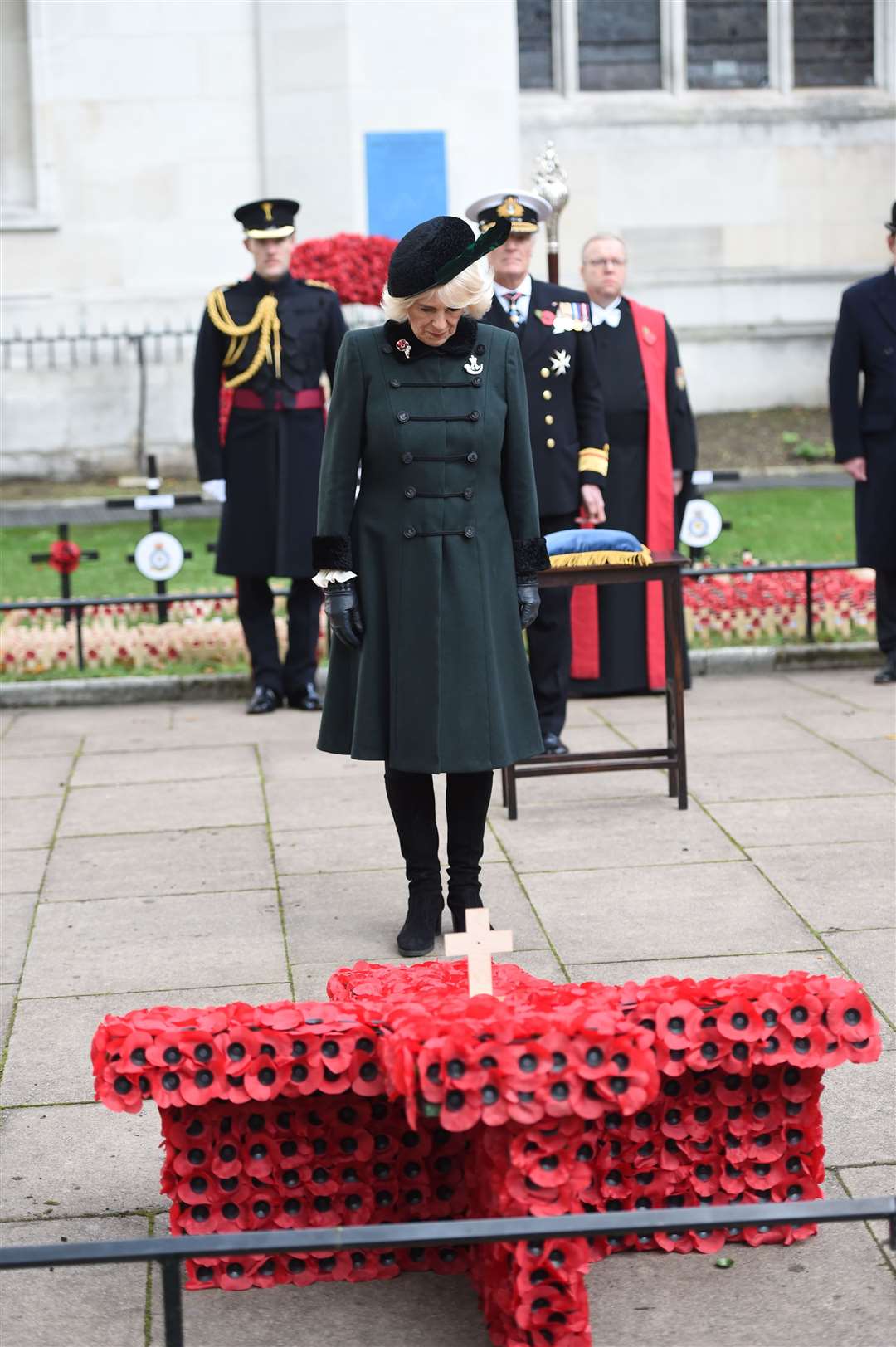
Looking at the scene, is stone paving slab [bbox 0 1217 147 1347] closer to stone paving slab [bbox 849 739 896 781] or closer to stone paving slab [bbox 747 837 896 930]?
stone paving slab [bbox 747 837 896 930]

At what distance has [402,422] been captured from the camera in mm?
4750

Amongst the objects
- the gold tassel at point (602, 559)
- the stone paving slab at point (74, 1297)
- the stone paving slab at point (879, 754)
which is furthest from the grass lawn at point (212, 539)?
the stone paving slab at point (74, 1297)

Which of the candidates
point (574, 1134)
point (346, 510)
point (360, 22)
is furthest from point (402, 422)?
point (360, 22)

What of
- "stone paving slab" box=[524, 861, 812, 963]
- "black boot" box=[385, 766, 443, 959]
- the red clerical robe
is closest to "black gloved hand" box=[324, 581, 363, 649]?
"black boot" box=[385, 766, 443, 959]

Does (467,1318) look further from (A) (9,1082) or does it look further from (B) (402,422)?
(B) (402,422)

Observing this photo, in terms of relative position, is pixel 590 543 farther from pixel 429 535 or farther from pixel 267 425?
pixel 267 425

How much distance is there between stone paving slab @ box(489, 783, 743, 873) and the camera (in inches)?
233

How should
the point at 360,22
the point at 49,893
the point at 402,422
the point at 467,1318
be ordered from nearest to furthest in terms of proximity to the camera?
the point at 467,1318 → the point at 402,422 → the point at 49,893 → the point at 360,22

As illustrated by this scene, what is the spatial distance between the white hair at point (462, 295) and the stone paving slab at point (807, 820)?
7.14 ft

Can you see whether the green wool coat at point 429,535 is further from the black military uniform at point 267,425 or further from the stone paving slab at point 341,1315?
the black military uniform at point 267,425

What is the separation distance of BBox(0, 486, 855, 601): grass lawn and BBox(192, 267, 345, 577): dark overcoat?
2.15 metres

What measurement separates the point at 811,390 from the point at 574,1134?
18.7 metres

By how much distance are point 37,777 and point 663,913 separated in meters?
3.16

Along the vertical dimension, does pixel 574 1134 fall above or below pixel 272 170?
below
